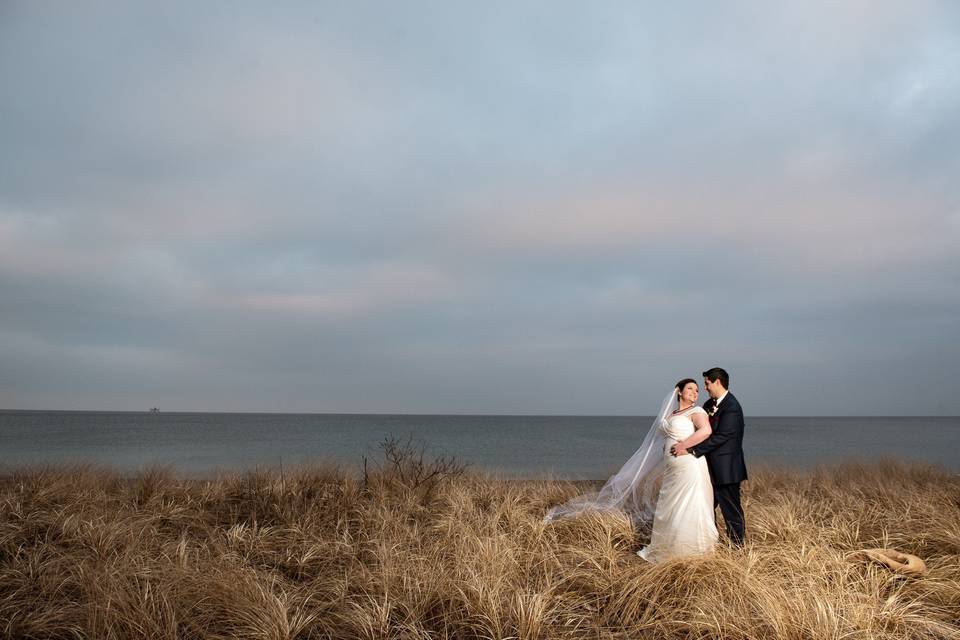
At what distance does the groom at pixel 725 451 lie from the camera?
6.65 m

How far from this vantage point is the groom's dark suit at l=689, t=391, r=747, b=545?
21.8 feet

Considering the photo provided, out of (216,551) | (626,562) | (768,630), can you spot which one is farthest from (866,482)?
(216,551)

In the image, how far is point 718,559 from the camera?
5.29 metres

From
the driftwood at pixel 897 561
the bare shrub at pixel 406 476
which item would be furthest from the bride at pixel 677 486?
the bare shrub at pixel 406 476

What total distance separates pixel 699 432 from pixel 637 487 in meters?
1.82

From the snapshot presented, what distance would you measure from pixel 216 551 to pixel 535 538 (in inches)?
129

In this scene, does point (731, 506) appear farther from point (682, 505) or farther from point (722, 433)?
point (722, 433)

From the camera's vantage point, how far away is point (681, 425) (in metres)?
6.88

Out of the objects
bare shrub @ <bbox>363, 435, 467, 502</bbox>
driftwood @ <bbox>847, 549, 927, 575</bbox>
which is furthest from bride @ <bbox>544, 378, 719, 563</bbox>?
bare shrub @ <bbox>363, 435, 467, 502</bbox>

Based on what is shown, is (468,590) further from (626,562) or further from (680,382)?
(680,382)

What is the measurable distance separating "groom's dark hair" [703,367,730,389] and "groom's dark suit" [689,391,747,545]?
155 millimetres

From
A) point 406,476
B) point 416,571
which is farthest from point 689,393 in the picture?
point 406,476

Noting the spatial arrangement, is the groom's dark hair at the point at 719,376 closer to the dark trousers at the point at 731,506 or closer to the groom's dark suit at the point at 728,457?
the groom's dark suit at the point at 728,457

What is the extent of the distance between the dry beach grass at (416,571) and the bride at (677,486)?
1.37 feet
